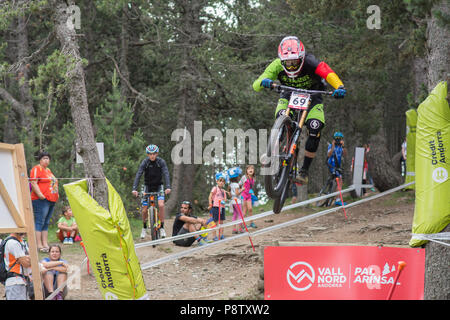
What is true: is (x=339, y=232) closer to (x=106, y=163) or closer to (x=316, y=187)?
(x=106, y=163)

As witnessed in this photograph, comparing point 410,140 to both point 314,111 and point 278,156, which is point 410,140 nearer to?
point 314,111

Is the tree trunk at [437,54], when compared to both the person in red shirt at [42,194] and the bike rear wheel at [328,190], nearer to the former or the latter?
the bike rear wheel at [328,190]

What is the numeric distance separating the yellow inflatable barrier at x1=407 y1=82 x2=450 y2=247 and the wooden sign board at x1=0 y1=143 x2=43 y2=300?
177 inches

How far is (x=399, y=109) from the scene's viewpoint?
29188 mm

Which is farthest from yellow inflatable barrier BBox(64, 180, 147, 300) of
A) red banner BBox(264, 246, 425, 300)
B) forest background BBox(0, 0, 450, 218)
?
forest background BBox(0, 0, 450, 218)

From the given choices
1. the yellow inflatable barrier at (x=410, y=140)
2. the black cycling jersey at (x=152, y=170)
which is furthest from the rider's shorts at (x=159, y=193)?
the yellow inflatable barrier at (x=410, y=140)

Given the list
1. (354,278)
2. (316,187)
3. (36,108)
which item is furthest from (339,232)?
(36,108)

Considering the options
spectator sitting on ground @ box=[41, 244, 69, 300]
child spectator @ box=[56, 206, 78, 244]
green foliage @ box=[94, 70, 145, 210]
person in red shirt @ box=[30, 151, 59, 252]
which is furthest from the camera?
green foliage @ box=[94, 70, 145, 210]

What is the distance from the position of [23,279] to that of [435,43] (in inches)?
256

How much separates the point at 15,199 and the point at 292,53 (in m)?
3.69

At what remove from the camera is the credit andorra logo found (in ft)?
23.7

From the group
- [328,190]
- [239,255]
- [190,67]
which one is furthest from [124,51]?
[239,255]

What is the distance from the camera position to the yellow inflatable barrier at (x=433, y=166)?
6488mm

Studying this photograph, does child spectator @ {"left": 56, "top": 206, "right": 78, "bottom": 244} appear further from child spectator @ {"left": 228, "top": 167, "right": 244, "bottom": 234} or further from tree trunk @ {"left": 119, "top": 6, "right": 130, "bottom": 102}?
tree trunk @ {"left": 119, "top": 6, "right": 130, "bottom": 102}
